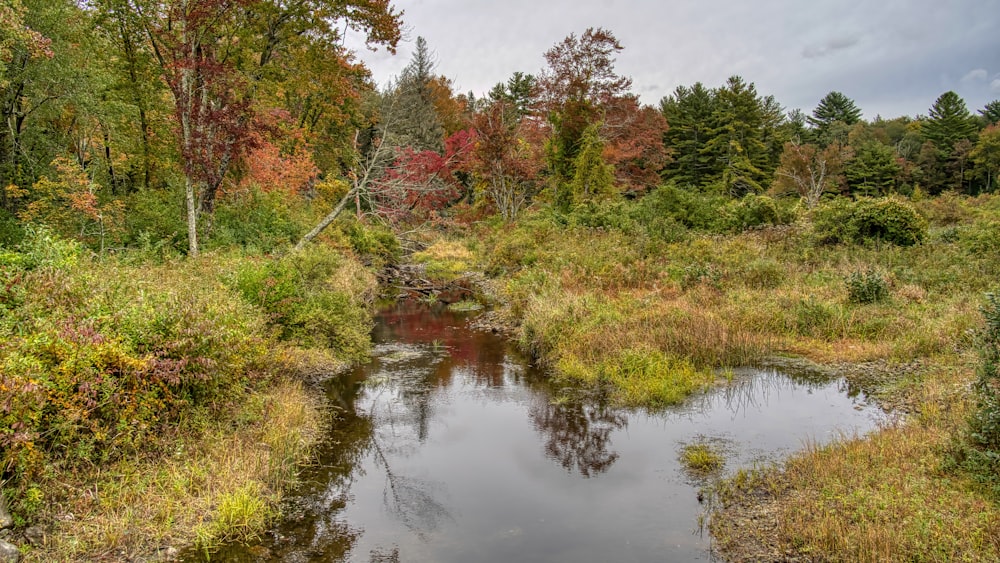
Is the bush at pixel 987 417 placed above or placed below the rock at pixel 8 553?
above

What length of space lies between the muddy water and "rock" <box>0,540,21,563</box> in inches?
67.3

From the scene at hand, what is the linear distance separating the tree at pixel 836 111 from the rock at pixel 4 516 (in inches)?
2761

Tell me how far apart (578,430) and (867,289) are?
30.1 ft

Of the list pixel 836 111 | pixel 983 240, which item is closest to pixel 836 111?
pixel 836 111

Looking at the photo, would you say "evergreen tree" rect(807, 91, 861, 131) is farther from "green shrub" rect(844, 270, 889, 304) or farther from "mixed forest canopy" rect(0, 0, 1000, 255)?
"green shrub" rect(844, 270, 889, 304)

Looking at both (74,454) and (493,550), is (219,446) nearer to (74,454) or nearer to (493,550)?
(74,454)

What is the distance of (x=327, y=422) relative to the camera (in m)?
9.55

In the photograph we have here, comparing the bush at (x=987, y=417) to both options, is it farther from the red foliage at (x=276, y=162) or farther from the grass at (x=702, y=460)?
the red foliage at (x=276, y=162)

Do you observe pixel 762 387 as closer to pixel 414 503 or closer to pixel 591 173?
pixel 414 503

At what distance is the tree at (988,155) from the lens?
44.1 m

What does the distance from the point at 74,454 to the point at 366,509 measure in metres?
3.21

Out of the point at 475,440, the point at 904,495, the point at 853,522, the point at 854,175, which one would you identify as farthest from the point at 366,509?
the point at 854,175

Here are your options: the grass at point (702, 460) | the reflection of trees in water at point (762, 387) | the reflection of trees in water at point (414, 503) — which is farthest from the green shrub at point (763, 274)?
the reflection of trees in water at point (414, 503)

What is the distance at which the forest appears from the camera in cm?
578
